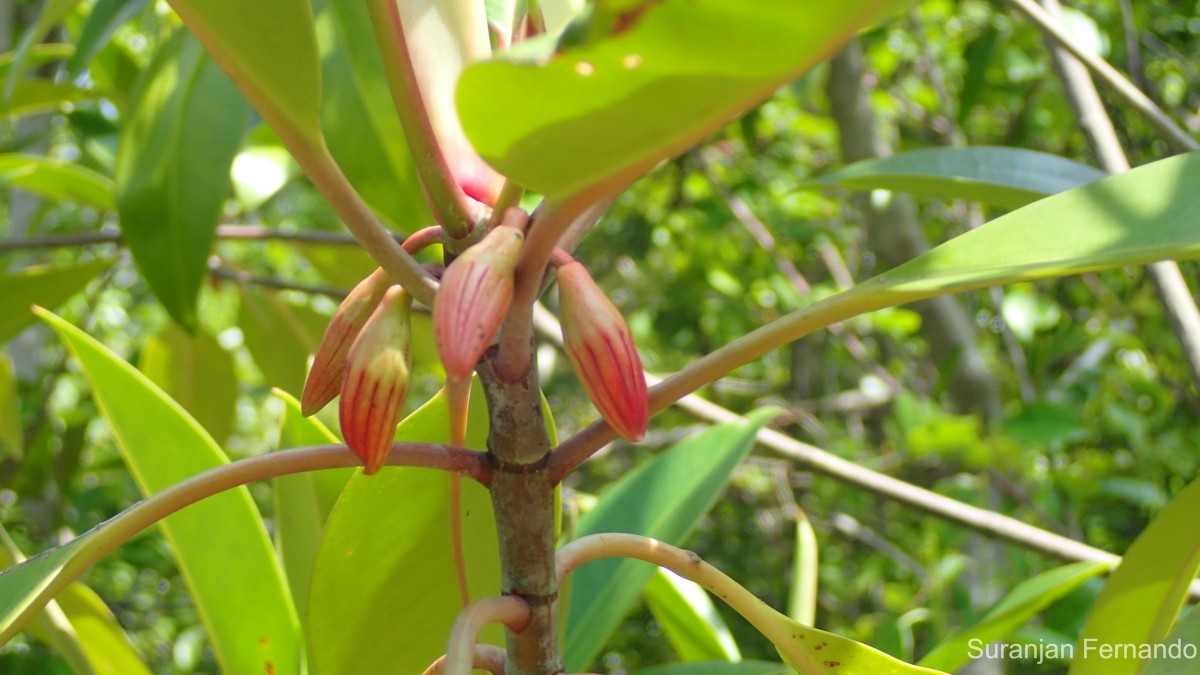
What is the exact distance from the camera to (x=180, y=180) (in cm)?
90

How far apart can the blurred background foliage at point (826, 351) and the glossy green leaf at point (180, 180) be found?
0.44 feet

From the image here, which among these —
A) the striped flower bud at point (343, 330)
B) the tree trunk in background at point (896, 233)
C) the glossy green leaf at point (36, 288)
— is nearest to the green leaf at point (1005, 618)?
the striped flower bud at point (343, 330)

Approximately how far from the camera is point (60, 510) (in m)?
1.65

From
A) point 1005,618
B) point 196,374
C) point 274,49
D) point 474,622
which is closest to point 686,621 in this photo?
point 1005,618

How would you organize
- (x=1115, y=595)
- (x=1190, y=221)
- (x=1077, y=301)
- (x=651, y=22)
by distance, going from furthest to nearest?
(x=1077, y=301) → (x=1115, y=595) → (x=1190, y=221) → (x=651, y=22)

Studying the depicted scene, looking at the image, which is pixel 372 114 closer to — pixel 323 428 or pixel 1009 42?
pixel 323 428

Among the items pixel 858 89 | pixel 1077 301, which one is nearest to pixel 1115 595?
pixel 858 89

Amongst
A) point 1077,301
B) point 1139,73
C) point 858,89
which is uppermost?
point 858,89

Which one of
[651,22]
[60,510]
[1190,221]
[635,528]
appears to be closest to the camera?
[651,22]

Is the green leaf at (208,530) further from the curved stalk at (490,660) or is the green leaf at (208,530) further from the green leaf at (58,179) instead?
the green leaf at (58,179)

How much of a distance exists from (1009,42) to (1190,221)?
1873mm

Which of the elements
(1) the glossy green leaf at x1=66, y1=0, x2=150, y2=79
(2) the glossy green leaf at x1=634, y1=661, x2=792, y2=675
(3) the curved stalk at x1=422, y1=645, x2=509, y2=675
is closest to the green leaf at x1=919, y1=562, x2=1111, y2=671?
(2) the glossy green leaf at x1=634, y1=661, x2=792, y2=675

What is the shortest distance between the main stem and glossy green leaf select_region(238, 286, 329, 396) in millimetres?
949

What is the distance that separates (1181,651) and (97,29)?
934mm
